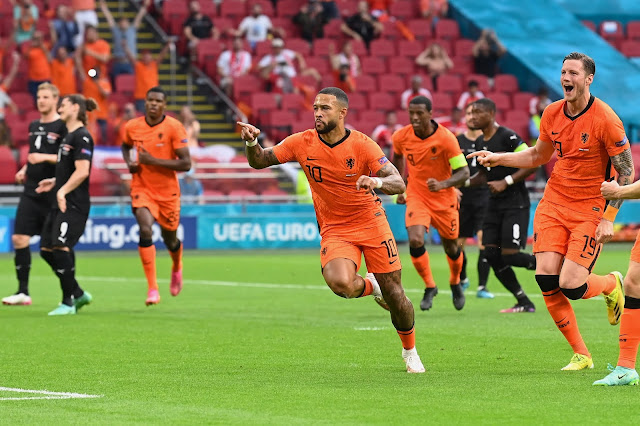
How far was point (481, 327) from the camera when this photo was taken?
43.6 ft

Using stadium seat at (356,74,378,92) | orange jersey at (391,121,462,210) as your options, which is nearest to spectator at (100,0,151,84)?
stadium seat at (356,74,378,92)

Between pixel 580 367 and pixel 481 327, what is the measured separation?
3.53m

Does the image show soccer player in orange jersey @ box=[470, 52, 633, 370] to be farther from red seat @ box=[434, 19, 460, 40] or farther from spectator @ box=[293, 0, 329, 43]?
red seat @ box=[434, 19, 460, 40]

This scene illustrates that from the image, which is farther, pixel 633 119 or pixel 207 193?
Result: pixel 633 119

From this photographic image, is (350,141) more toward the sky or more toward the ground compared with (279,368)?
more toward the sky

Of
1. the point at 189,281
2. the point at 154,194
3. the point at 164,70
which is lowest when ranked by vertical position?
Result: the point at 189,281

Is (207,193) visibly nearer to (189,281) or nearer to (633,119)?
(189,281)

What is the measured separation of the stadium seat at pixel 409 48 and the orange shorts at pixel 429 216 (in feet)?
64.7

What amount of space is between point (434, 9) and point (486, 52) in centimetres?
216

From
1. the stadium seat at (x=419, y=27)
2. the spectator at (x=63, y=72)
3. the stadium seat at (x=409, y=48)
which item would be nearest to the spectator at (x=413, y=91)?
the stadium seat at (x=409, y=48)

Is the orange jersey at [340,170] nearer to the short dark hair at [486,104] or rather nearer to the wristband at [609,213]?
the wristband at [609,213]

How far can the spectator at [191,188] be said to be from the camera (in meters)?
27.6

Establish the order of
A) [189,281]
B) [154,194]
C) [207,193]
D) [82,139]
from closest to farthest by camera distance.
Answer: [82,139] → [154,194] → [189,281] → [207,193]

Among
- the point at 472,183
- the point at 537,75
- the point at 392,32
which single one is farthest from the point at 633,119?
the point at 472,183
